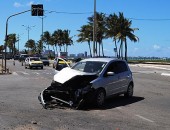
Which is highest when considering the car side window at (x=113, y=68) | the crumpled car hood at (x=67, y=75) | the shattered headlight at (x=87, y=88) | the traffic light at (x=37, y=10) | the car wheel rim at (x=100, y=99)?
the traffic light at (x=37, y=10)

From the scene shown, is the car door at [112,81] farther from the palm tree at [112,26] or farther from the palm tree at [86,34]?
the palm tree at [86,34]

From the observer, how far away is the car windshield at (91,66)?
14.7m

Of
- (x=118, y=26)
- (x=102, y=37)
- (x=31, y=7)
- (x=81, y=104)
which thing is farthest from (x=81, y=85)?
(x=102, y=37)

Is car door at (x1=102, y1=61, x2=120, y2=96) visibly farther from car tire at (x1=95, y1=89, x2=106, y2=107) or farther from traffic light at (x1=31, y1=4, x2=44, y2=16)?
traffic light at (x1=31, y1=4, x2=44, y2=16)

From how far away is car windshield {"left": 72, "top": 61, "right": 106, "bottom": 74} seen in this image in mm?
14663

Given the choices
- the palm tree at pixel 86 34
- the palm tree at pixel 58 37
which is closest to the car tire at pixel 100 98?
the palm tree at pixel 86 34

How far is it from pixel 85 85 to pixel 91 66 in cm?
152

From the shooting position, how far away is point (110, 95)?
1507 cm

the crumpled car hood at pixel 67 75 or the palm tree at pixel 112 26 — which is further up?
the palm tree at pixel 112 26

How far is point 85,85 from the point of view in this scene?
13.6m

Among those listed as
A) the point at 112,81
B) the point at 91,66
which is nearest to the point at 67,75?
the point at 91,66

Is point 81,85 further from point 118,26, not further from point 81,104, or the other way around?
→ point 118,26

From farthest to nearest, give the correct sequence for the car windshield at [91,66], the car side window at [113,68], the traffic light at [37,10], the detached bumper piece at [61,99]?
1. the traffic light at [37,10]
2. the car side window at [113,68]
3. the car windshield at [91,66]
4. the detached bumper piece at [61,99]

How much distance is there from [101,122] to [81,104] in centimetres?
232
